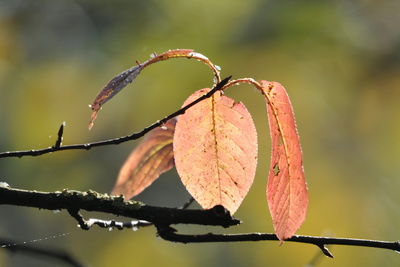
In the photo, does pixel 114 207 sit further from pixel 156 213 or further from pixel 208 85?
pixel 208 85

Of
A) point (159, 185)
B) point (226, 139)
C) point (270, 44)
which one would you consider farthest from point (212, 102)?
point (270, 44)

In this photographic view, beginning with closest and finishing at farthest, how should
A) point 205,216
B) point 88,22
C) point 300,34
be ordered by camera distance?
point 205,216, point 300,34, point 88,22

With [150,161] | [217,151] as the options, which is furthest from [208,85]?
[217,151]

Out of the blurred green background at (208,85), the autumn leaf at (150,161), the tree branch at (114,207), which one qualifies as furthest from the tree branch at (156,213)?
the blurred green background at (208,85)

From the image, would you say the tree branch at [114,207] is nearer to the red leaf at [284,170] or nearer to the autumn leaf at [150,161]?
the red leaf at [284,170]

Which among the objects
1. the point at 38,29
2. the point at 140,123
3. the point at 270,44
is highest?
the point at 38,29

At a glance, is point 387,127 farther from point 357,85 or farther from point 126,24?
point 126,24
